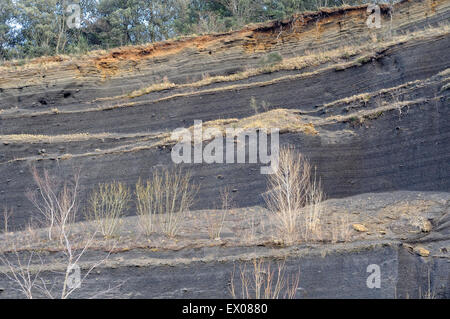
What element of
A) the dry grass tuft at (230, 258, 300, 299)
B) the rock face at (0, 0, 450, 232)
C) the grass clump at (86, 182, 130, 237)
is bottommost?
the dry grass tuft at (230, 258, 300, 299)

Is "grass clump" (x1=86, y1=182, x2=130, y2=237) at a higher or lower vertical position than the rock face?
lower

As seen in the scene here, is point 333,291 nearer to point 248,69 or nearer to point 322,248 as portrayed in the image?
point 322,248

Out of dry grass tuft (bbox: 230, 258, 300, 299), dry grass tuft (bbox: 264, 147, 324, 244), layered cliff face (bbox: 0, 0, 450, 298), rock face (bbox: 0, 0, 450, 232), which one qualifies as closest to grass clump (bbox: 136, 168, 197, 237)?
layered cliff face (bbox: 0, 0, 450, 298)

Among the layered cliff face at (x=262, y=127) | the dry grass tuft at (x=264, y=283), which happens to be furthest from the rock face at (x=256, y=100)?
the dry grass tuft at (x=264, y=283)

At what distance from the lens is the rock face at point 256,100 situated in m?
13.1

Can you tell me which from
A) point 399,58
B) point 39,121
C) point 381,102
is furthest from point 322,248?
point 39,121

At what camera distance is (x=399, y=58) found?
16375 millimetres

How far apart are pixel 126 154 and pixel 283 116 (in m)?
5.48

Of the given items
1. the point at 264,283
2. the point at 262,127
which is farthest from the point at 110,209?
the point at 264,283

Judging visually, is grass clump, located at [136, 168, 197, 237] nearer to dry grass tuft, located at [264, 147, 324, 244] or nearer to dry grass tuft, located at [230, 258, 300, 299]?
dry grass tuft, located at [264, 147, 324, 244]

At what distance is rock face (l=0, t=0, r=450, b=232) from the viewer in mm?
13070

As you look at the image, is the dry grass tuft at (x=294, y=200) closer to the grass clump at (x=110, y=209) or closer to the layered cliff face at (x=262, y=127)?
the layered cliff face at (x=262, y=127)

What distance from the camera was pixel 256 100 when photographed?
18297 millimetres

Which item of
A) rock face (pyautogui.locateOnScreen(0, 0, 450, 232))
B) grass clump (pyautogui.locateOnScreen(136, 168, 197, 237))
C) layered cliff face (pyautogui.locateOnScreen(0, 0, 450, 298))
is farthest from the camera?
rock face (pyautogui.locateOnScreen(0, 0, 450, 232))
